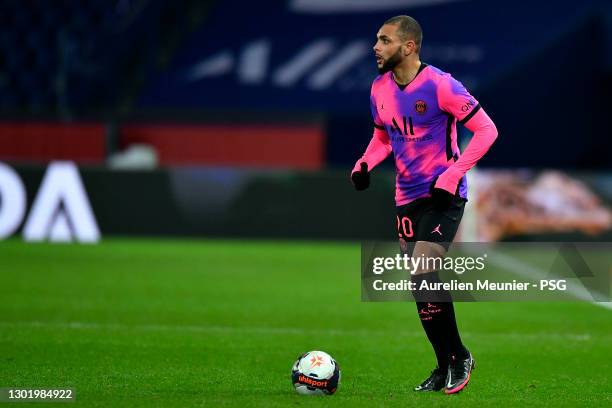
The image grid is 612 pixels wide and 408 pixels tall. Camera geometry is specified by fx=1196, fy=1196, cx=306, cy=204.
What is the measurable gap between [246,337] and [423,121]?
3.08 m

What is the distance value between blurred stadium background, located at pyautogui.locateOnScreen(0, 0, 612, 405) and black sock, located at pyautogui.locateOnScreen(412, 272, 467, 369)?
165 inches

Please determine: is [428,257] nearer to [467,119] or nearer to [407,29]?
[467,119]

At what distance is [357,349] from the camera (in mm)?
8578

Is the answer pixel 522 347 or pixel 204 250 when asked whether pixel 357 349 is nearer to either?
pixel 522 347

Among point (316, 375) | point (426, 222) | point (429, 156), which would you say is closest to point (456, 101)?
point (429, 156)

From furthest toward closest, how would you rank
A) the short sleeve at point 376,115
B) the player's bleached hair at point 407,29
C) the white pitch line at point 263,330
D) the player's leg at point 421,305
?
1. the white pitch line at point 263,330
2. the short sleeve at point 376,115
3. the player's leg at point 421,305
4. the player's bleached hair at point 407,29

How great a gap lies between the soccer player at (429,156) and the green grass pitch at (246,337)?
0.34 meters

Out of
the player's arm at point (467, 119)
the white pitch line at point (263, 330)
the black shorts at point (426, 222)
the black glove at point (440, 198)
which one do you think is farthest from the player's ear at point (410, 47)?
the white pitch line at point (263, 330)

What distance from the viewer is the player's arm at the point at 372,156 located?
691 cm

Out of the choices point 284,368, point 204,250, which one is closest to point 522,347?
point 284,368

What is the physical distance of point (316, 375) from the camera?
641 centimetres

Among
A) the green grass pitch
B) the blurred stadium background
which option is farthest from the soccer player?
the blurred stadium background

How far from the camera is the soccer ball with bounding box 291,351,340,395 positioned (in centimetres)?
640

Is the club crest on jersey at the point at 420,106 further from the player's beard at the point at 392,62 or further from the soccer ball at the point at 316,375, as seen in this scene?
the soccer ball at the point at 316,375
